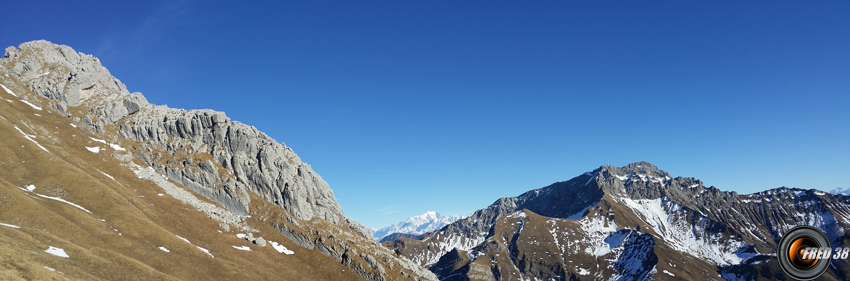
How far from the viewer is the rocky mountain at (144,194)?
60.8m

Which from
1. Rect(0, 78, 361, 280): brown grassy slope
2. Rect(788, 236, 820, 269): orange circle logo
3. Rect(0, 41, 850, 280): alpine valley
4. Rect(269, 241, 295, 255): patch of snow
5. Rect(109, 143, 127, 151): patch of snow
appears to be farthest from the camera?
Rect(109, 143, 127, 151): patch of snow

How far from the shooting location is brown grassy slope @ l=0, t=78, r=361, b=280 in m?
51.8

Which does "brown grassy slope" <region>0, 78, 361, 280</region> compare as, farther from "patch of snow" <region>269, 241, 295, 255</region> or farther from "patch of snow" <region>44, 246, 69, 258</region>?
"patch of snow" <region>269, 241, 295, 255</region>

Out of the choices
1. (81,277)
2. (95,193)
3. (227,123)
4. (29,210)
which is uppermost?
(227,123)

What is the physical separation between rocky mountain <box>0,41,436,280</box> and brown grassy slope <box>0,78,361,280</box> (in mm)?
322

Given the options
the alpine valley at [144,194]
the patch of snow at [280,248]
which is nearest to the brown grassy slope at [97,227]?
the alpine valley at [144,194]

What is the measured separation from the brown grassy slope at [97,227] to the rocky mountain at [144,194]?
32 cm

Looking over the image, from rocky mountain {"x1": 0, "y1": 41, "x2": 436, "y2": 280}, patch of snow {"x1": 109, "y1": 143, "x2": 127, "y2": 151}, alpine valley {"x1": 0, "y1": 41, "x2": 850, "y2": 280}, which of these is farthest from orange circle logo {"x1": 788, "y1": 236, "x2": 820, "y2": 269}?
patch of snow {"x1": 109, "y1": 143, "x2": 127, "y2": 151}

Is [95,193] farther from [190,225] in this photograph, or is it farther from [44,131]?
[44,131]

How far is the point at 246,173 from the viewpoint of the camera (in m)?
145

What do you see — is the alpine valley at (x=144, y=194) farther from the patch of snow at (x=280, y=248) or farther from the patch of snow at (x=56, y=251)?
the patch of snow at (x=280, y=248)

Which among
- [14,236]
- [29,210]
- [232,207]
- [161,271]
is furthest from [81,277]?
[232,207]

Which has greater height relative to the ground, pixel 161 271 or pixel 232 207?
pixel 232 207

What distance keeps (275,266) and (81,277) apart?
52.1 metres
